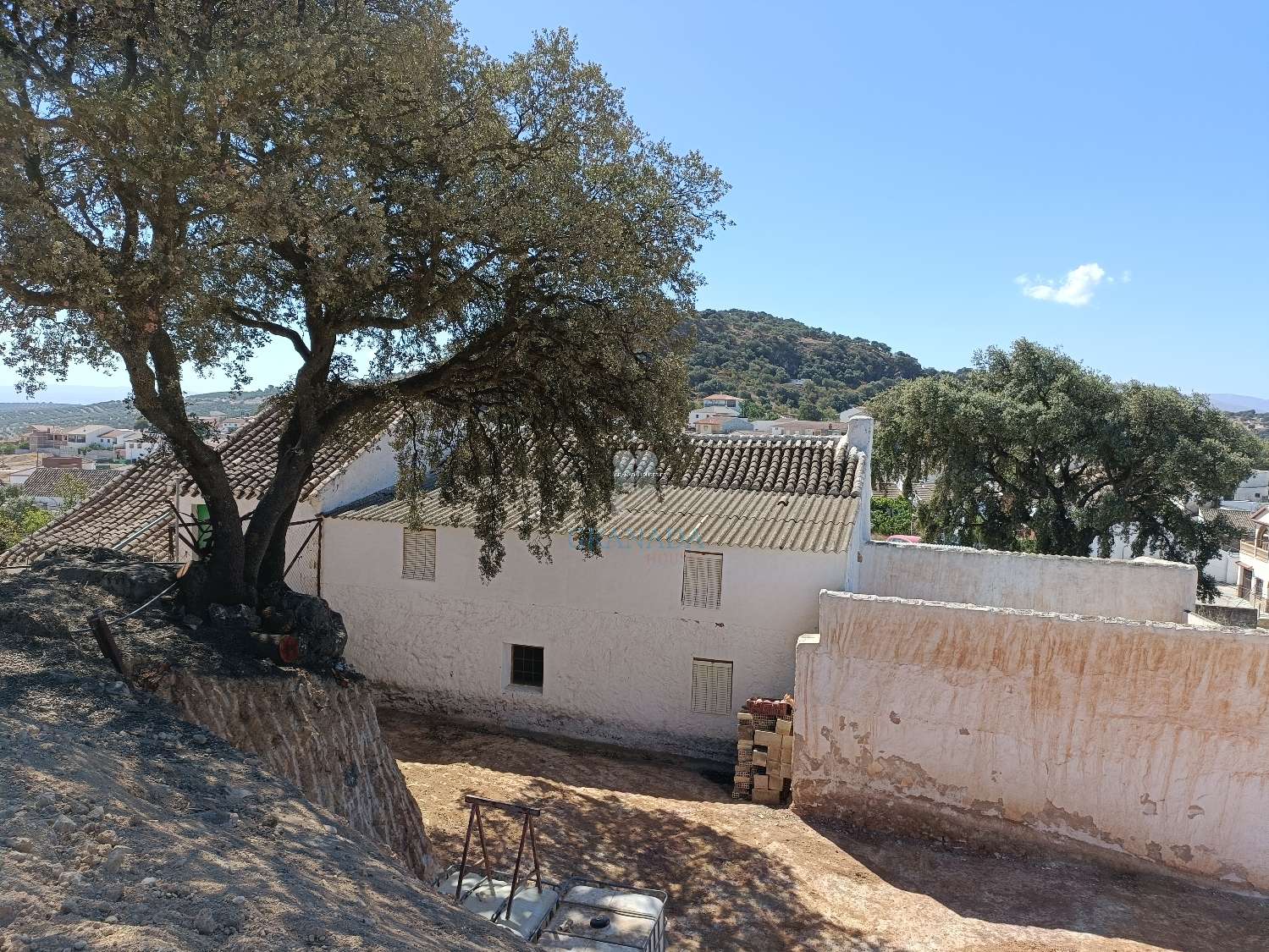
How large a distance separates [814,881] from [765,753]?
2.35 meters

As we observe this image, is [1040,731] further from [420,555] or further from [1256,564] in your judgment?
[1256,564]

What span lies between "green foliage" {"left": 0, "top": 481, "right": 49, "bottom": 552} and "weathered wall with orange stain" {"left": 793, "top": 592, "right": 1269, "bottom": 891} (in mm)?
25917

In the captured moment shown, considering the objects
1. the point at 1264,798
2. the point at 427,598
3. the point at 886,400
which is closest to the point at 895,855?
the point at 1264,798

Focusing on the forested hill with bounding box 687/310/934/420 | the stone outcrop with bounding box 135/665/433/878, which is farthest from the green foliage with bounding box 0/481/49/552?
the forested hill with bounding box 687/310/934/420

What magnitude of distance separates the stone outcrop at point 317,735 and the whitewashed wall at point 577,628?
5.22 meters

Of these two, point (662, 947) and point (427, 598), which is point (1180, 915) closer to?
point (662, 947)

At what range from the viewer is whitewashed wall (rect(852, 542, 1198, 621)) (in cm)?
1441

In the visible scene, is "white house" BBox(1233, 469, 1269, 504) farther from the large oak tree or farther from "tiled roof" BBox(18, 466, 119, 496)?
"tiled roof" BBox(18, 466, 119, 496)

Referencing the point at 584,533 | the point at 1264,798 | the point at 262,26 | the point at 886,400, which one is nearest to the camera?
the point at 262,26

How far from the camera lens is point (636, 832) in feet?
33.1

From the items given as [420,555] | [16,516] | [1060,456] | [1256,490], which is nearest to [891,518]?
[1060,456]

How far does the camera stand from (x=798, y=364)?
113375 mm

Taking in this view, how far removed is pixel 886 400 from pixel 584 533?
17.9 meters

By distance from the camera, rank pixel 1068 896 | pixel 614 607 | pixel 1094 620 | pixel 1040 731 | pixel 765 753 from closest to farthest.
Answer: pixel 1068 896
pixel 1094 620
pixel 1040 731
pixel 765 753
pixel 614 607
